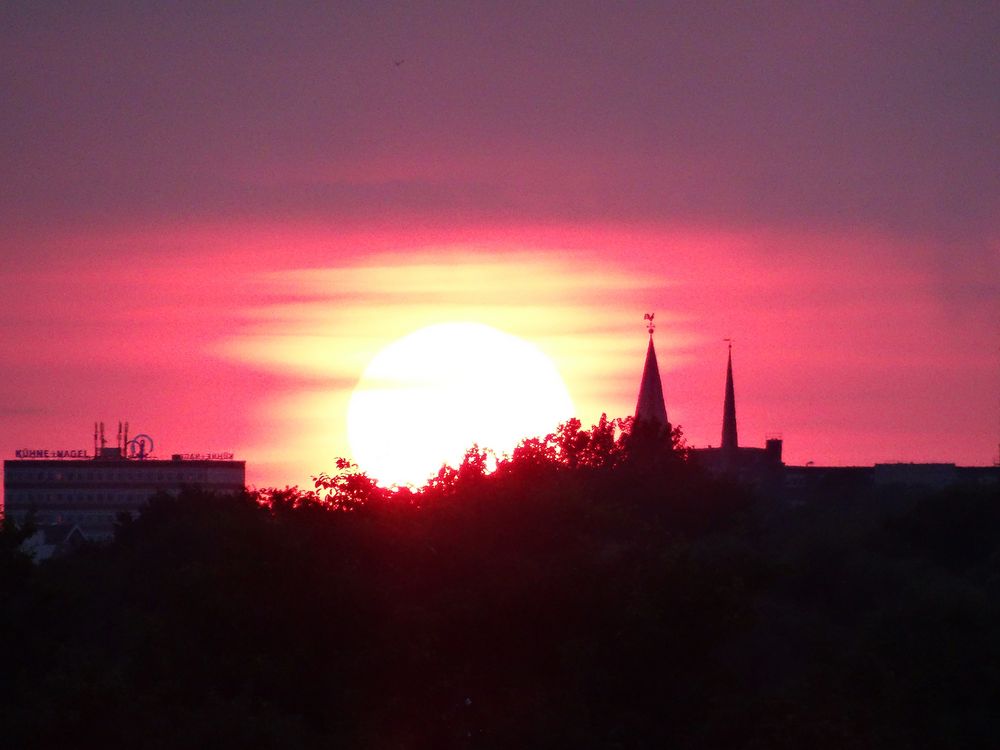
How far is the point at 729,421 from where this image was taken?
633ft

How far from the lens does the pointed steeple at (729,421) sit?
192875 mm

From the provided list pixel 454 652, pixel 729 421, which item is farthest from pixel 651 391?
pixel 454 652

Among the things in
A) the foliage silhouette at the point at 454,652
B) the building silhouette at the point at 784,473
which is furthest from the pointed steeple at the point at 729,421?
the foliage silhouette at the point at 454,652

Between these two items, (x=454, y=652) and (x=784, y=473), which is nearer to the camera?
(x=454, y=652)

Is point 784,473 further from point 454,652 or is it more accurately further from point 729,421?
point 454,652

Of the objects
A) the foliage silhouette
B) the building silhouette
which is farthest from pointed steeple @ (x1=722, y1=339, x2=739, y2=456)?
the foliage silhouette

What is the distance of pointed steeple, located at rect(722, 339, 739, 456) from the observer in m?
193

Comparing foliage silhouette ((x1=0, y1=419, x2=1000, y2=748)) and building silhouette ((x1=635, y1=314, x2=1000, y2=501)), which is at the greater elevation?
building silhouette ((x1=635, y1=314, x2=1000, y2=501))

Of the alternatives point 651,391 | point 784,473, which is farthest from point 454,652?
point 784,473

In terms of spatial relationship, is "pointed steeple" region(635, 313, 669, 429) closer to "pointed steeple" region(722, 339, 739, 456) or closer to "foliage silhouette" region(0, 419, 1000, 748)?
"pointed steeple" region(722, 339, 739, 456)

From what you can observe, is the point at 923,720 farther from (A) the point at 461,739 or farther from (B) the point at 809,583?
(B) the point at 809,583

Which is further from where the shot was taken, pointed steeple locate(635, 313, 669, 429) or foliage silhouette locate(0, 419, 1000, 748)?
pointed steeple locate(635, 313, 669, 429)

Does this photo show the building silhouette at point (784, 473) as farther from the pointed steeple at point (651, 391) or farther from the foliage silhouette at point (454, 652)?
the foliage silhouette at point (454, 652)

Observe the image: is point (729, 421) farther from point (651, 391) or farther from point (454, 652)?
point (454, 652)
